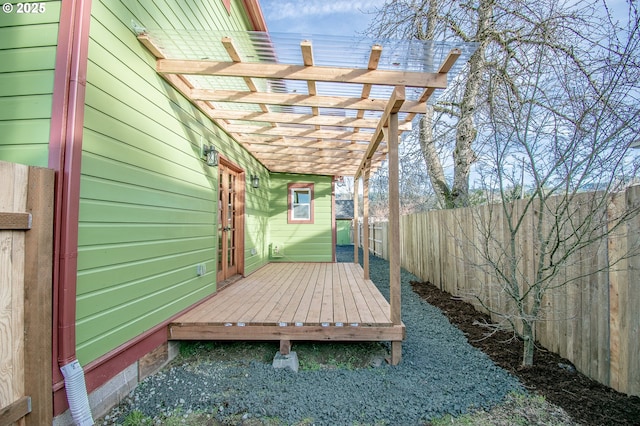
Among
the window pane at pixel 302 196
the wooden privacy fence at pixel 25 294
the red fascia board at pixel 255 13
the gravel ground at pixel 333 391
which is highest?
the red fascia board at pixel 255 13

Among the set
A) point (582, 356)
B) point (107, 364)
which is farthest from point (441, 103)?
point (107, 364)

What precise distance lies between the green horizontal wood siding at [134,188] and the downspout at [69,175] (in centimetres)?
6

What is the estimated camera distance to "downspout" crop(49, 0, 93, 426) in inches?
66.9

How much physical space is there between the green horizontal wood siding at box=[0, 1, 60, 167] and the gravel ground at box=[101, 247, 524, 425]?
1.76 metres

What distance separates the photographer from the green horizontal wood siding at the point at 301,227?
780 centimetres

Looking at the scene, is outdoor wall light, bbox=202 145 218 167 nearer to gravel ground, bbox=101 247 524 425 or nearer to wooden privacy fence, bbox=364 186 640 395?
gravel ground, bbox=101 247 524 425

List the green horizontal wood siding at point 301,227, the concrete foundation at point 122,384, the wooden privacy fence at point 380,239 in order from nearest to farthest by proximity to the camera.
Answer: the concrete foundation at point 122,384
the green horizontal wood siding at point 301,227
the wooden privacy fence at point 380,239

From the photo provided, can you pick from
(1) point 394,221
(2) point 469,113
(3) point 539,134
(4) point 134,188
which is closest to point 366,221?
(1) point 394,221

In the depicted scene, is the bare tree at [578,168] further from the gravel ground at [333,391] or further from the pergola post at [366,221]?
the pergola post at [366,221]

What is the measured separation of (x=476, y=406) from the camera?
2.14 meters

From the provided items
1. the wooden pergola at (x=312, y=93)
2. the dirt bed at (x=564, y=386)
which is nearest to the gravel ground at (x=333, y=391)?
the dirt bed at (x=564, y=386)

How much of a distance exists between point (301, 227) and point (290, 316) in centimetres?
492

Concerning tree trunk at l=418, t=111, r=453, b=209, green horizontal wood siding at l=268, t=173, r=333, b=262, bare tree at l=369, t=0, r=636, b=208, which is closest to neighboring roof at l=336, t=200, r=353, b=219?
green horizontal wood siding at l=268, t=173, r=333, b=262

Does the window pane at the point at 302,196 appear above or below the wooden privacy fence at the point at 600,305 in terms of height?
above
